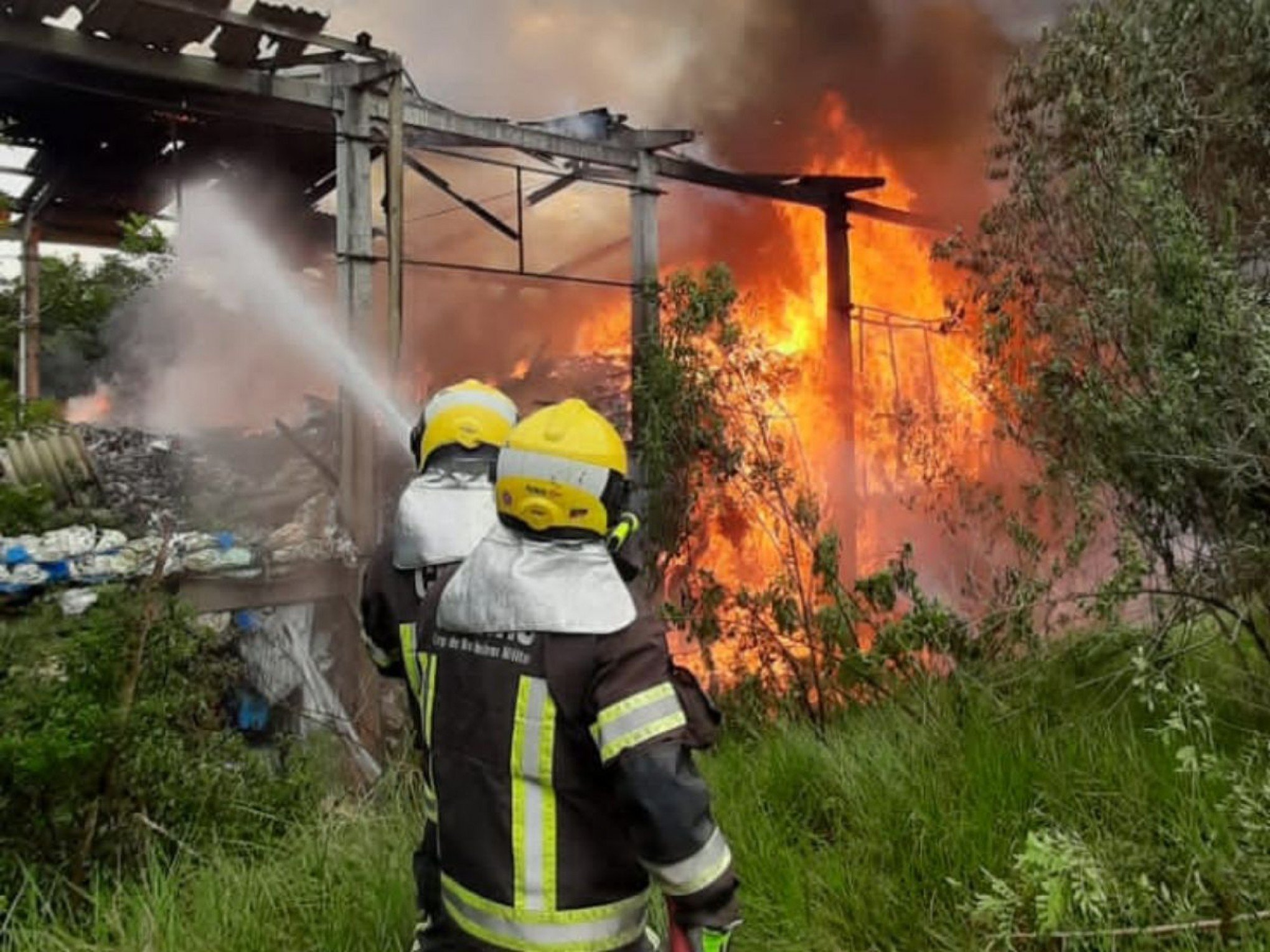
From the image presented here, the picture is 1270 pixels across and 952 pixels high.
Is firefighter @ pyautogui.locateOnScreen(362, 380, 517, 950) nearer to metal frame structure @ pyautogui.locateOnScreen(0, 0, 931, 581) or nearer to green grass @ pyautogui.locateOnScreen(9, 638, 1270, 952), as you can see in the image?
green grass @ pyautogui.locateOnScreen(9, 638, 1270, 952)

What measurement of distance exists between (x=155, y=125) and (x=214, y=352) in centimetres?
205

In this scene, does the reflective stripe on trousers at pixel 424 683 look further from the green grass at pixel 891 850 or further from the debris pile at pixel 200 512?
the debris pile at pixel 200 512

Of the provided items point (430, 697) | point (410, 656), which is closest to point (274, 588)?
point (410, 656)

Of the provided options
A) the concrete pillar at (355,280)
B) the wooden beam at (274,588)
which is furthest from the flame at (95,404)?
the wooden beam at (274,588)

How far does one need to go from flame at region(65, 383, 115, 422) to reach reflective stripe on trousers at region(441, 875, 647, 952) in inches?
352

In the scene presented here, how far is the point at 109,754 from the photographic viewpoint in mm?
3982

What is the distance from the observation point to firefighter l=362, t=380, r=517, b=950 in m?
2.87

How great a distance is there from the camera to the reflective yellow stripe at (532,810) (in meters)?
1.95

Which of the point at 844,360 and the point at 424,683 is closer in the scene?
the point at 424,683

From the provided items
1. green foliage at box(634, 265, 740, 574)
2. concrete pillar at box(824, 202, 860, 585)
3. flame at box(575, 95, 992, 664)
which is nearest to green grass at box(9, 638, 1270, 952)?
green foliage at box(634, 265, 740, 574)

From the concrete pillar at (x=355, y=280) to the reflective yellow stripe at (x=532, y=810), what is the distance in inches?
246

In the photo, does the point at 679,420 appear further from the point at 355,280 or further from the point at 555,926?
the point at 555,926

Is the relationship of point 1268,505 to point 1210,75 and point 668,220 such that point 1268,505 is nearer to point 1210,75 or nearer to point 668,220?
point 1210,75

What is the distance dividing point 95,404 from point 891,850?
8.84 m
